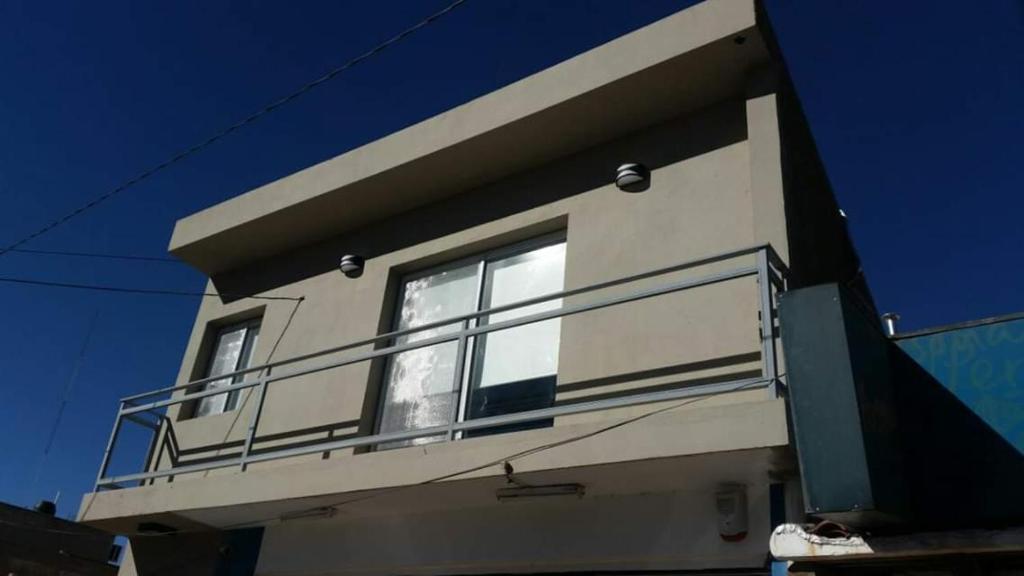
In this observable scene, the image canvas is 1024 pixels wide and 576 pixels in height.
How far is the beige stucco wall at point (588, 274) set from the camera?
18.9ft

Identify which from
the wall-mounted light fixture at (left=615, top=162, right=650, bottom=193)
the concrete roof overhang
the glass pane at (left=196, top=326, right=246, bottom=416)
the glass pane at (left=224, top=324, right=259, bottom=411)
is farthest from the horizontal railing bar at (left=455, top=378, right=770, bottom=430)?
the glass pane at (left=196, top=326, right=246, bottom=416)

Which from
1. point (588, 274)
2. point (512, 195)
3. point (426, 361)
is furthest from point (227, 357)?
point (588, 274)

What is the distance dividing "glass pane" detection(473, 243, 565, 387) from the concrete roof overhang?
0.90m

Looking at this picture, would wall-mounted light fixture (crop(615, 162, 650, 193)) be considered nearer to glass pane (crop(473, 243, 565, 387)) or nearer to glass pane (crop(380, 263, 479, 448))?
glass pane (crop(473, 243, 565, 387))

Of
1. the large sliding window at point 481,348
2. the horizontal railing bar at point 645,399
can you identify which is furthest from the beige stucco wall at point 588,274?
the horizontal railing bar at point 645,399

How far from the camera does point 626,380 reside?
19.4 ft

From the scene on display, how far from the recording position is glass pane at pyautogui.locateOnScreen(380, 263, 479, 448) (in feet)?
23.3

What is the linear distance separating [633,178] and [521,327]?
1.48m

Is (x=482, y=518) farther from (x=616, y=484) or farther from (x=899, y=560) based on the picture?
(x=899, y=560)

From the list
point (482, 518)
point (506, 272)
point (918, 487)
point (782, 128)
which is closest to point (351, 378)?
point (506, 272)

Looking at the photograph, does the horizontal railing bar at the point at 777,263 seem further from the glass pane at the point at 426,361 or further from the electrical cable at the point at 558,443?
the glass pane at the point at 426,361

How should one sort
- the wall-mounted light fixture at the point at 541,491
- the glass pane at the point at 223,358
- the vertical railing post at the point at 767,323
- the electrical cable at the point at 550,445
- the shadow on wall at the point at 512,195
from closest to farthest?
1. the vertical railing post at the point at 767,323
2. the electrical cable at the point at 550,445
3. the wall-mounted light fixture at the point at 541,491
4. the shadow on wall at the point at 512,195
5. the glass pane at the point at 223,358

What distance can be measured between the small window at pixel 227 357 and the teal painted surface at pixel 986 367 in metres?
6.49

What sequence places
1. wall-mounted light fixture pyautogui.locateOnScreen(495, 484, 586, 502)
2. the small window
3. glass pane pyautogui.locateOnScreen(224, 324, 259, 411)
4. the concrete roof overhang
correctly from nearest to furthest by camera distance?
wall-mounted light fixture pyautogui.locateOnScreen(495, 484, 586, 502) → the concrete roof overhang → glass pane pyautogui.locateOnScreen(224, 324, 259, 411) → the small window
